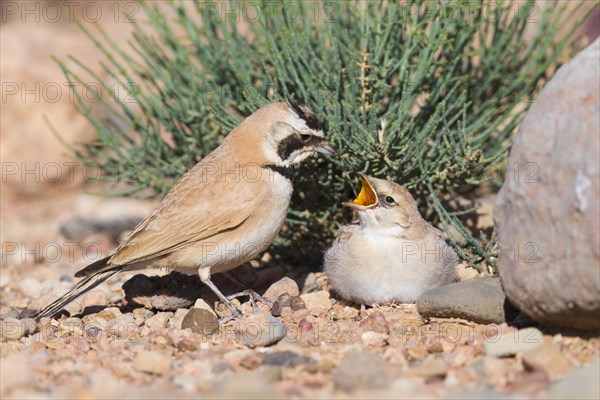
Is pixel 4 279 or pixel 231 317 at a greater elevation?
pixel 231 317

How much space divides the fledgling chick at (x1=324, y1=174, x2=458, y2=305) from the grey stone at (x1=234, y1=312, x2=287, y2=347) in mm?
712

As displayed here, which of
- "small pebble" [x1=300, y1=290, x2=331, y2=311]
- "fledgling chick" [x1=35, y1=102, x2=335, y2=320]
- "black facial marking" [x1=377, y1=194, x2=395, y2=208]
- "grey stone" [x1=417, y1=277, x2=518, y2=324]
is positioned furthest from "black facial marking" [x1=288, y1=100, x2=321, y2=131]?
"grey stone" [x1=417, y1=277, x2=518, y2=324]

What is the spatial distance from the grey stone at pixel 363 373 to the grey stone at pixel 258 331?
2.44 feet

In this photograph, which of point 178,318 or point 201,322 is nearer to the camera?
point 201,322

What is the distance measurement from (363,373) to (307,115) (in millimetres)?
2109

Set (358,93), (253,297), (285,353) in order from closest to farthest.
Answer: (285,353)
(253,297)
(358,93)

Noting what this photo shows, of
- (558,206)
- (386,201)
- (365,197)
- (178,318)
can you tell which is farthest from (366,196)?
(558,206)

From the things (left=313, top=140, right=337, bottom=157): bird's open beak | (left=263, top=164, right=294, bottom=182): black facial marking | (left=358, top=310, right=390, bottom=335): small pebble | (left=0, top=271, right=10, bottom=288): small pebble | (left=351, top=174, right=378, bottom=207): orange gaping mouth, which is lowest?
(left=0, top=271, right=10, bottom=288): small pebble

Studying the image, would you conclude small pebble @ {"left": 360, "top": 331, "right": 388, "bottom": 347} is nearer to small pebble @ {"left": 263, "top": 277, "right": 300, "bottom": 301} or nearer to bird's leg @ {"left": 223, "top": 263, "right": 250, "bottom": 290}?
small pebble @ {"left": 263, "top": 277, "right": 300, "bottom": 301}

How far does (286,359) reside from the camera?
4191mm

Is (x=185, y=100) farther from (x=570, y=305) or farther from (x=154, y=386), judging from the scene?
(x=570, y=305)

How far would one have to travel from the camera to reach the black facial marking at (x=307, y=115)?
5496mm

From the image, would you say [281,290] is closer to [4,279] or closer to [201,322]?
[201,322]

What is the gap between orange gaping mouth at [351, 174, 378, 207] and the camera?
5.45 m
